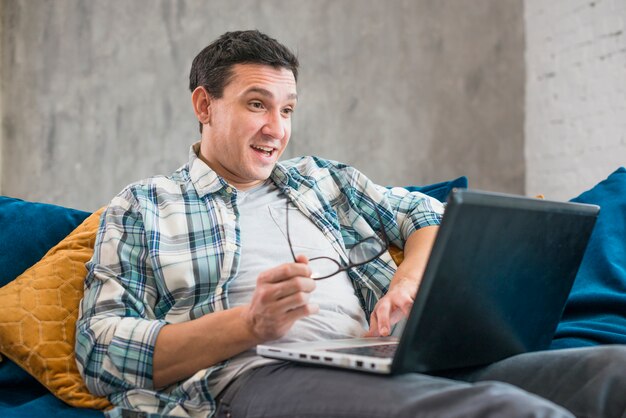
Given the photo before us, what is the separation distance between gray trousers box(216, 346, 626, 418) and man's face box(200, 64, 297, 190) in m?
0.53

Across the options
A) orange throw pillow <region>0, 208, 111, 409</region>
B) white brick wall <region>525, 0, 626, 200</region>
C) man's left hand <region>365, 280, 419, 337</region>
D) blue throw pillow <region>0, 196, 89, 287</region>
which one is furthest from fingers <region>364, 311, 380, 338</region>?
white brick wall <region>525, 0, 626, 200</region>

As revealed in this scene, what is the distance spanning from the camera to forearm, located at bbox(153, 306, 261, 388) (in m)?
1.25

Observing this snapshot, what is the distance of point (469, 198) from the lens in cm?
98

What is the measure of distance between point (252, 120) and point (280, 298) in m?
0.61

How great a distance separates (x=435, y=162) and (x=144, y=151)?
4.41 feet

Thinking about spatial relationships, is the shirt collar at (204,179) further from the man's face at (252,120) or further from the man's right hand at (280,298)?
the man's right hand at (280,298)

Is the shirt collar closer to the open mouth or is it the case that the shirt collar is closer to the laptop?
the open mouth

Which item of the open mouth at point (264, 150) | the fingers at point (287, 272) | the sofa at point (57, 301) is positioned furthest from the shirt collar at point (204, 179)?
the fingers at point (287, 272)

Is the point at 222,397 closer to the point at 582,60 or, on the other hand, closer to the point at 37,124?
the point at 37,124

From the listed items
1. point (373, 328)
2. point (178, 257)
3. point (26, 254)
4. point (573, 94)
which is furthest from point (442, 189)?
point (573, 94)

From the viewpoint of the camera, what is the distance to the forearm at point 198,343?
125 centimetres

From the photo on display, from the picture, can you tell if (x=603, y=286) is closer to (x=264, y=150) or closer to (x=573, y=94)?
(x=264, y=150)

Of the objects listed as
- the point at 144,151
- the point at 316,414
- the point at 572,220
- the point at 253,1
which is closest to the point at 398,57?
the point at 253,1

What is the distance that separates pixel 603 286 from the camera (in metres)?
1.80
